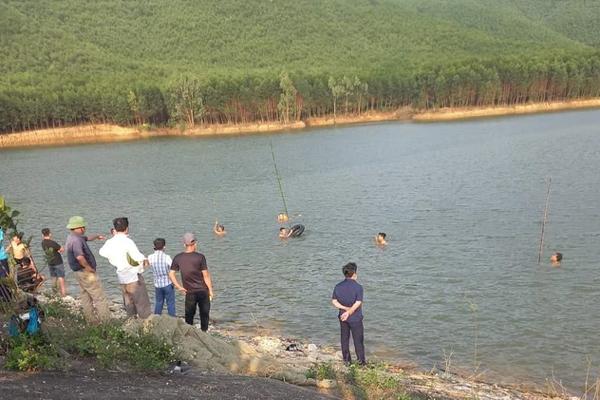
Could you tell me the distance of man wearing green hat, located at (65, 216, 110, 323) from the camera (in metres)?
11.3

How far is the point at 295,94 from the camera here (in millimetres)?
99562

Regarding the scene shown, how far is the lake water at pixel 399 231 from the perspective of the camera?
1470 cm

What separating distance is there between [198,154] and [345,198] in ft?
109

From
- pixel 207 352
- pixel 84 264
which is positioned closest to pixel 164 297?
pixel 84 264

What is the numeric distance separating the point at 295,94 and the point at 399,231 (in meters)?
75.6

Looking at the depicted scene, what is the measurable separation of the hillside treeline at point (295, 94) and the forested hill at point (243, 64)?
211 mm

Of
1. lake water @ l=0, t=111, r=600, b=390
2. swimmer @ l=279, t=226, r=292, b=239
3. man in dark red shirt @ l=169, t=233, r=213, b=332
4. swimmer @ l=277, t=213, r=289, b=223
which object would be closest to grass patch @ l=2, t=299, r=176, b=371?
man in dark red shirt @ l=169, t=233, r=213, b=332

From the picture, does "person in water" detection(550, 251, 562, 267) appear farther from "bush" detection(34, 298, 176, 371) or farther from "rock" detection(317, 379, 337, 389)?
"bush" detection(34, 298, 176, 371)

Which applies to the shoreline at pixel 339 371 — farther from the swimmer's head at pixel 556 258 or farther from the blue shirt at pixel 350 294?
the swimmer's head at pixel 556 258

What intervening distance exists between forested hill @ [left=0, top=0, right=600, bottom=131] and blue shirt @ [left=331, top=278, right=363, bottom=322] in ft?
294

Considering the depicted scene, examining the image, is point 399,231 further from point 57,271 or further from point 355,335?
point 355,335

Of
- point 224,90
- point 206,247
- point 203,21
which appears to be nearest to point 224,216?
point 206,247

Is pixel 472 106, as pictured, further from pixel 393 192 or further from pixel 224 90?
pixel 393 192

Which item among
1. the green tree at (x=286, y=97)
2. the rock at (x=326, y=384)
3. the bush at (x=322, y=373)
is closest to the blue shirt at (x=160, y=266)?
the bush at (x=322, y=373)
